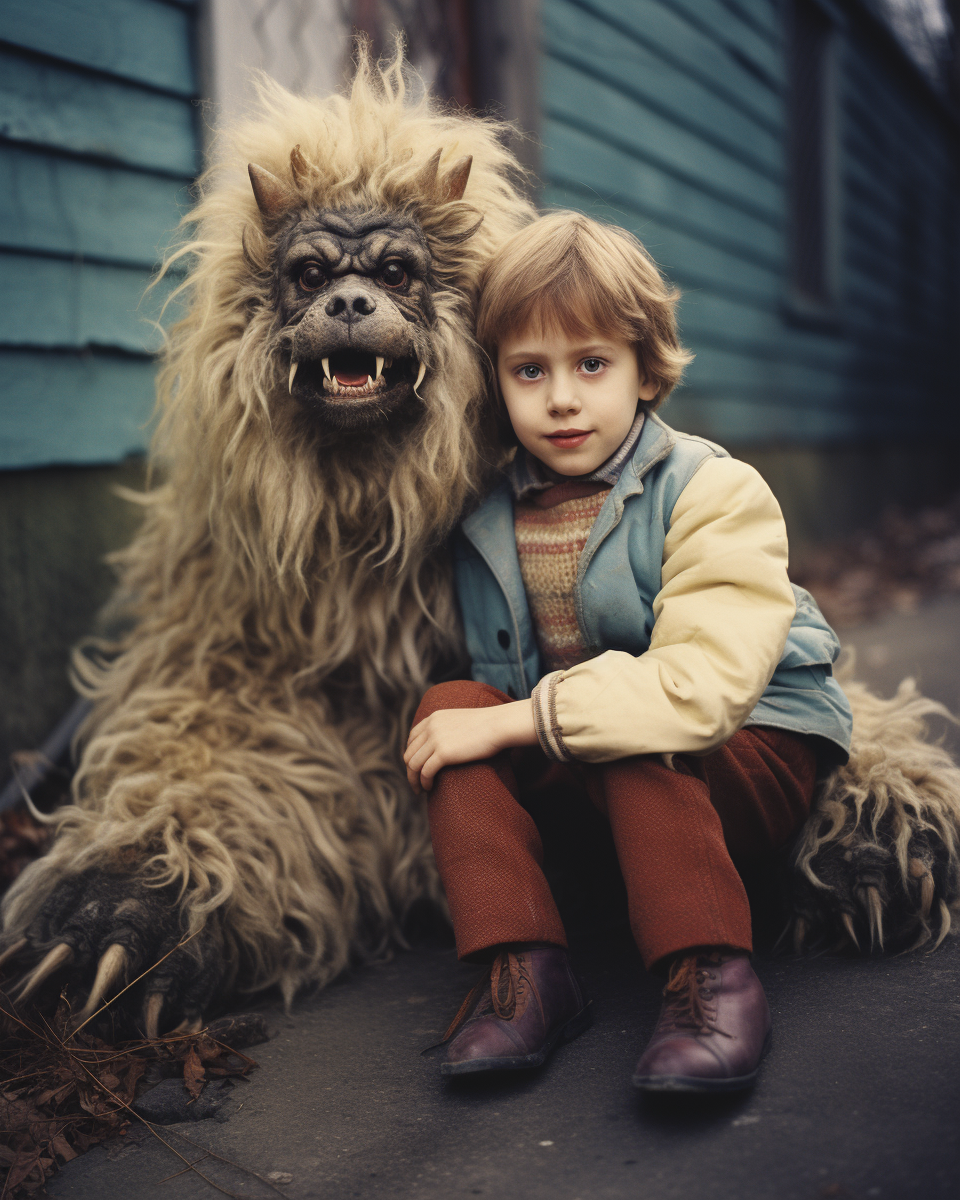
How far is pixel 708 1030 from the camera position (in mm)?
1376

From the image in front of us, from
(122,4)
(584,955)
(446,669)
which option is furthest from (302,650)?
(122,4)

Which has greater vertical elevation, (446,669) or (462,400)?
(462,400)

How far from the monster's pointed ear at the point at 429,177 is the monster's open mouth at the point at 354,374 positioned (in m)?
0.33

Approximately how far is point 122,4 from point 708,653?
257cm

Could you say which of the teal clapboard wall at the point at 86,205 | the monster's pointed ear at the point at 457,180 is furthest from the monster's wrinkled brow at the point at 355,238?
the teal clapboard wall at the point at 86,205

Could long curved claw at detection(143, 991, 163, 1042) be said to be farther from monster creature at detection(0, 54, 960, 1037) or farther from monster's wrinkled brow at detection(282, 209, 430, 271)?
monster's wrinkled brow at detection(282, 209, 430, 271)

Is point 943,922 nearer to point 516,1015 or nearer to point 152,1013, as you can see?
point 516,1015

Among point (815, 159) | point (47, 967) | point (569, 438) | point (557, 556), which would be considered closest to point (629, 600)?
point (557, 556)

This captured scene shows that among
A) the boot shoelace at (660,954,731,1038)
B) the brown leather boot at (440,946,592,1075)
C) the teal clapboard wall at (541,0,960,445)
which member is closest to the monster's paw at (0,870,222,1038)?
the brown leather boot at (440,946,592,1075)

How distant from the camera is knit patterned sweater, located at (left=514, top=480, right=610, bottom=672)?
179 cm

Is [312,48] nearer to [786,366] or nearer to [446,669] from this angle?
[446,669]

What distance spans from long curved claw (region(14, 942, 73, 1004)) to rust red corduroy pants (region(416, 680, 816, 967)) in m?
0.61

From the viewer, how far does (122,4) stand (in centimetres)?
290

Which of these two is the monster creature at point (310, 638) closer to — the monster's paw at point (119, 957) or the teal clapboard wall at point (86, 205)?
the monster's paw at point (119, 957)
